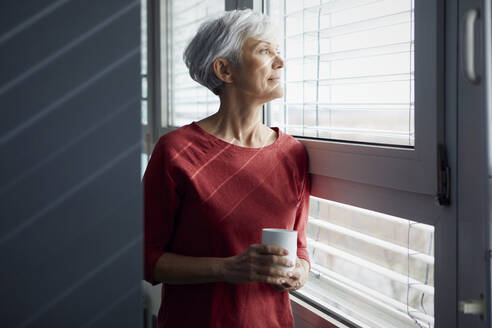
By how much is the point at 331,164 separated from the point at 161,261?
537 mm

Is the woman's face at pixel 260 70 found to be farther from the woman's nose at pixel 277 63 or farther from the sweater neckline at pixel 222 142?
the sweater neckline at pixel 222 142

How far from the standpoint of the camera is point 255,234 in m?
1.24

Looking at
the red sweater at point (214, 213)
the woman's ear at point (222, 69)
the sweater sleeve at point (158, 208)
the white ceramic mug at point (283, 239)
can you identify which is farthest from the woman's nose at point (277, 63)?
the white ceramic mug at point (283, 239)

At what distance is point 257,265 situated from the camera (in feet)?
3.36

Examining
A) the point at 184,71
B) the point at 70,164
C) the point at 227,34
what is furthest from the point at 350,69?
the point at 184,71

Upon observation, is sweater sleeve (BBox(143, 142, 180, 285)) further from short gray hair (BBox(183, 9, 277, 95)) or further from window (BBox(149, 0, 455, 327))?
window (BBox(149, 0, 455, 327))

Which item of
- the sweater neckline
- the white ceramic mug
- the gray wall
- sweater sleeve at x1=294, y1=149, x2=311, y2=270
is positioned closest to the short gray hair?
the sweater neckline

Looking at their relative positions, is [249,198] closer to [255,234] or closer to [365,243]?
[255,234]

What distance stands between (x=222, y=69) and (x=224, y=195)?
36 cm

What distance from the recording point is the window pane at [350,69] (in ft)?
3.54

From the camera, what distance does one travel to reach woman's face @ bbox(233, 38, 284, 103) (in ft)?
4.06

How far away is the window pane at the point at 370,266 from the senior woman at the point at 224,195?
15 centimetres

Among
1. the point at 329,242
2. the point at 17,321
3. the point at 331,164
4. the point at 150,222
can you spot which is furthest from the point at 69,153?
the point at 329,242

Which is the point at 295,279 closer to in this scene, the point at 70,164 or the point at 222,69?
the point at 222,69
